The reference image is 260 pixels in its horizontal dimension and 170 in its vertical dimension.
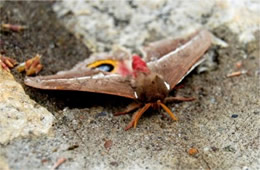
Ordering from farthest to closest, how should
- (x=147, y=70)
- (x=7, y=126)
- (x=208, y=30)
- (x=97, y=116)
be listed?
(x=208, y=30), (x=147, y=70), (x=97, y=116), (x=7, y=126)

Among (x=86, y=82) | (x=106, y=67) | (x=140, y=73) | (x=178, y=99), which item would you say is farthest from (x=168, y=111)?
(x=106, y=67)

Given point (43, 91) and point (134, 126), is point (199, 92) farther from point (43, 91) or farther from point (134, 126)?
point (43, 91)

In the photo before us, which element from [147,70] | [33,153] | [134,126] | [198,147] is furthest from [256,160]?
[33,153]

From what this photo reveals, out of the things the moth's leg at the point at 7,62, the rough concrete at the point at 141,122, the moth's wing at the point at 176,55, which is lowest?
the rough concrete at the point at 141,122

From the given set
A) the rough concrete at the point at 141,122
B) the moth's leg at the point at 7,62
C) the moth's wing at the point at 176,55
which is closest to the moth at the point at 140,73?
the moth's wing at the point at 176,55

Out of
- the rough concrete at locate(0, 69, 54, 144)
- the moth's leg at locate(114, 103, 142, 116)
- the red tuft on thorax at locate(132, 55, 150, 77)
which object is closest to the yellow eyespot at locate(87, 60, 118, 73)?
the red tuft on thorax at locate(132, 55, 150, 77)

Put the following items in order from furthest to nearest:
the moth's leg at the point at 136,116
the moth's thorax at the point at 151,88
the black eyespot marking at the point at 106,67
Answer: the black eyespot marking at the point at 106,67
the moth's thorax at the point at 151,88
the moth's leg at the point at 136,116

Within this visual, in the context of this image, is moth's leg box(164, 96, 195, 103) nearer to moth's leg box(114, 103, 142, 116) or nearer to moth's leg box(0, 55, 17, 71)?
moth's leg box(114, 103, 142, 116)

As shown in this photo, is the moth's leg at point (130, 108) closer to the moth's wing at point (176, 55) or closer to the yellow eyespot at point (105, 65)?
the moth's wing at point (176, 55)
